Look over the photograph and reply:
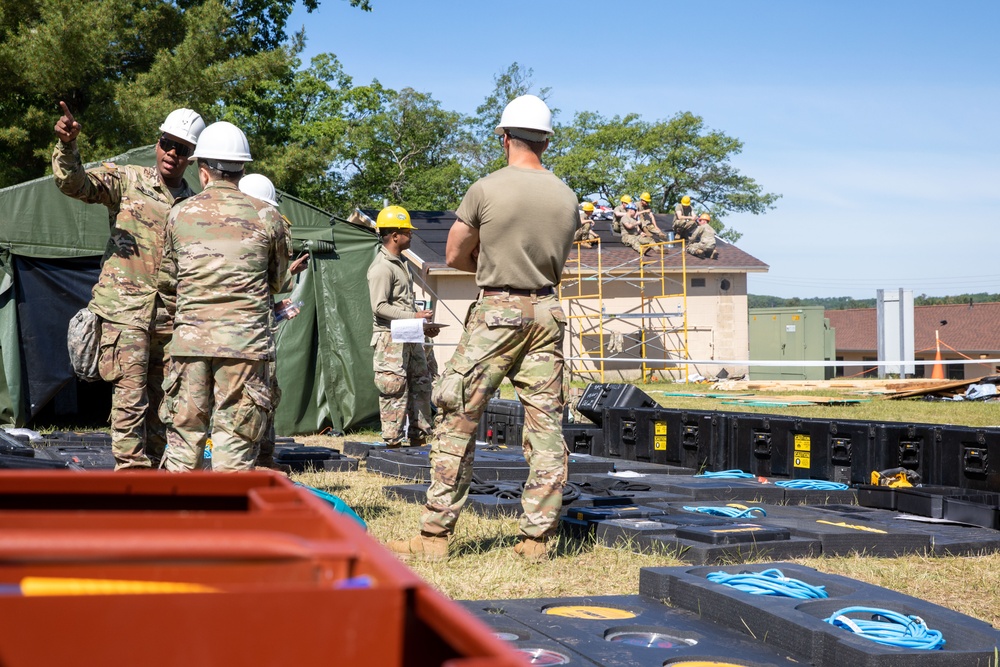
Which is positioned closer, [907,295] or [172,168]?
[172,168]

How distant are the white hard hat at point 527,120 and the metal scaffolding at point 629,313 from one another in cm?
2435

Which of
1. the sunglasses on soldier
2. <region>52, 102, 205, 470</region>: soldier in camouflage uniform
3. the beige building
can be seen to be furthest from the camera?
the beige building

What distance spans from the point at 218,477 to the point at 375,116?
1653 inches

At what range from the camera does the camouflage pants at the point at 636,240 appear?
3059cm

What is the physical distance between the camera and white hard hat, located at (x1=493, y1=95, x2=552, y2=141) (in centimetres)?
474

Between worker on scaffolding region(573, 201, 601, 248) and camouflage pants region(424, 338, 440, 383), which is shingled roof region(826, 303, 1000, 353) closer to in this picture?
worker on scaffolding region(573, 201, 601, 248)

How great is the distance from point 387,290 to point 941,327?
5029cm

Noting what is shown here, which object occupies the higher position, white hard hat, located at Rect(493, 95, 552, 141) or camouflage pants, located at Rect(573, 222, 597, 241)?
camouflage pants, located at Rect(573, 222, 597, 241)

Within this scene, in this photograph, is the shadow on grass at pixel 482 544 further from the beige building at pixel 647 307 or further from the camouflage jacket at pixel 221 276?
the beige building at pixel 647 307

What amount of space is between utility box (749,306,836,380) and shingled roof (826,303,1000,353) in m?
15.2

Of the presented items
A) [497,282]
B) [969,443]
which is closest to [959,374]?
[969,443]

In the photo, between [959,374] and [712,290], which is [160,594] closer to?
[712,290]

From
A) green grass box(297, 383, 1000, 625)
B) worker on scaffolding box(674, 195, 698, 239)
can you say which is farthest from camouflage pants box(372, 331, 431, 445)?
worker on scaffolding box(674, 195, 698, 239)

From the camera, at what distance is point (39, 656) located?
44.6 inches
